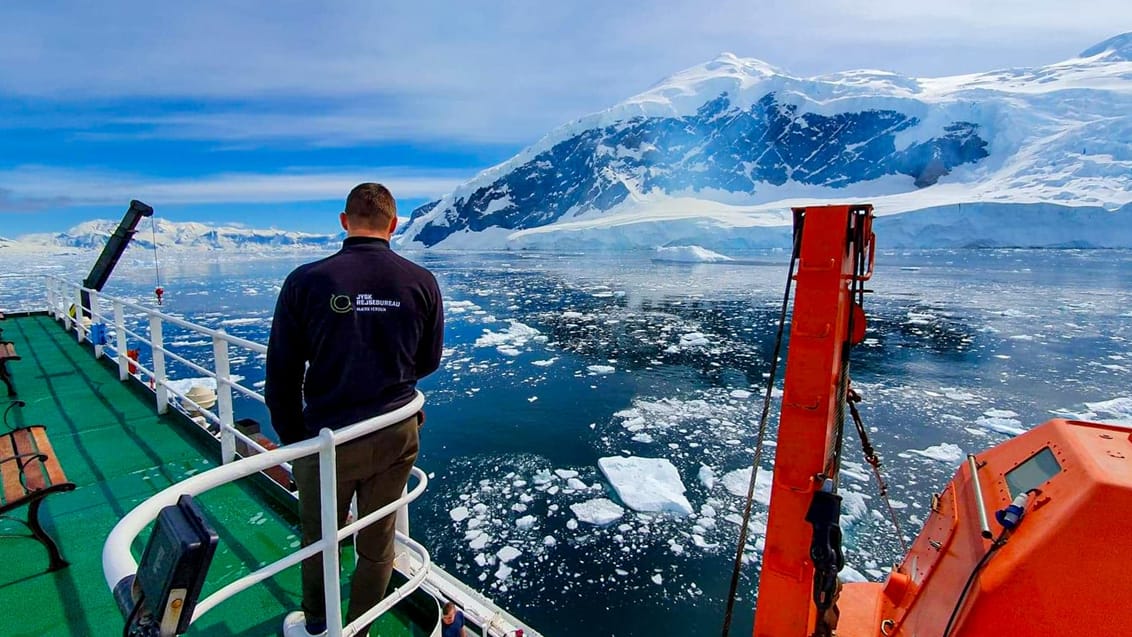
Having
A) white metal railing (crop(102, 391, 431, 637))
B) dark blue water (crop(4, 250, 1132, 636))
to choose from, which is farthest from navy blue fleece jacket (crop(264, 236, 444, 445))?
dark blue water (crop(4, 250, 1132, 636))

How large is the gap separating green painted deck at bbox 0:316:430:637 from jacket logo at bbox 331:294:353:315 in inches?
55.0

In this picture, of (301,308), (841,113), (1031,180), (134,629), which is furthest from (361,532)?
(841,113)

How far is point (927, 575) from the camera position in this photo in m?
2.57

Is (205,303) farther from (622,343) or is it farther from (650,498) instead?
(650,498)

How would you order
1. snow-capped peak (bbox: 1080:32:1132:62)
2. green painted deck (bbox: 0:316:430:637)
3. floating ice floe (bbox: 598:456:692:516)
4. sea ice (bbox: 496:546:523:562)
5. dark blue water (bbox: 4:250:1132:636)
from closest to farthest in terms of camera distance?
green painted deck (bbox: 0:316:430:637) < dark blue water (bbox: 4:250:1132:636) < sea ice (bbox: 496:546:523:562) < floating ice floe (bbox: 598:456:692:516) < snow-capped peak (bbox: 1080:32:1132:62)

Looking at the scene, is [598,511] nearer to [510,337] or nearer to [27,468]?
[27,468]

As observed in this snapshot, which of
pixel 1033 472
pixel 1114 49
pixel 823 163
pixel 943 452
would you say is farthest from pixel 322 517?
pixel 1114 49

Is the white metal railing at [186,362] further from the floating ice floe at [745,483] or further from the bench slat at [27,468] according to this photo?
Answer: the floating ice floe at [745,483]

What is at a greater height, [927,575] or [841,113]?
[841,113]

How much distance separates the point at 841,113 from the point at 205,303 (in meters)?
151

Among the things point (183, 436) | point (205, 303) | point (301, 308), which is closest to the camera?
point (301, 308)

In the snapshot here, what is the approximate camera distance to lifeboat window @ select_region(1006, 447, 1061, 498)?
6.95 ft

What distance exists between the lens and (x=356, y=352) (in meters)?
1.51

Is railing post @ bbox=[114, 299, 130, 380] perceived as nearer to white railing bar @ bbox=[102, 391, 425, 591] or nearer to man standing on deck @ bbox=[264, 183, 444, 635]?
man standing on deck @ bbox=[264, 183, 444, 635]
